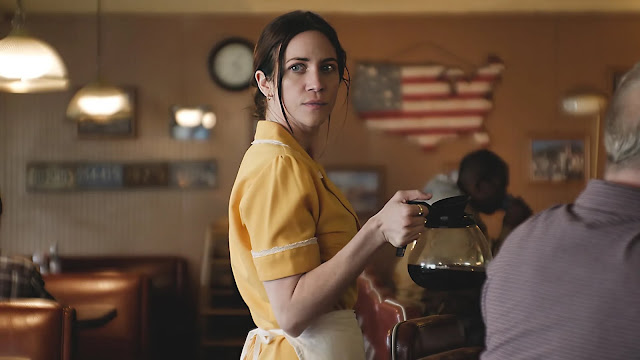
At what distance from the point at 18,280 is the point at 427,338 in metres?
2.62

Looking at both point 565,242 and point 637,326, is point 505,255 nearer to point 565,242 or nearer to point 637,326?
point 565,242

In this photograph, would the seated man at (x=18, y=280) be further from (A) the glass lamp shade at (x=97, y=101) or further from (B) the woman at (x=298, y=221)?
(B) the woman at (x=298, y=221)

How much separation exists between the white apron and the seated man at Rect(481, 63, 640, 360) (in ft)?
0.89

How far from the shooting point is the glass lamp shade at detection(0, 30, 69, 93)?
11.0 ft

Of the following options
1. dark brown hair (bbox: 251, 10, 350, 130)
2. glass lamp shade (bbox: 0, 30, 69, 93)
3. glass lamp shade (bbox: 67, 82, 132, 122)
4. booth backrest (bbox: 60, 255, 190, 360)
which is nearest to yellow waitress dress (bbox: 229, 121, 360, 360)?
dark brown hair (bbox: 251, 10, 350, 130)

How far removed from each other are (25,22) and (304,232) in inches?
203

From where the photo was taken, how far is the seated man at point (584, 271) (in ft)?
3.21

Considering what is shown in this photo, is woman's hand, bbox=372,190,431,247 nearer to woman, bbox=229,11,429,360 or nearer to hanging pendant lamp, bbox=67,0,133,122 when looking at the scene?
woman, bbox=229,11,429,360

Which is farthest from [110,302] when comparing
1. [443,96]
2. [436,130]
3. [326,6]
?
[443,96]

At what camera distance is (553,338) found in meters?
1.04

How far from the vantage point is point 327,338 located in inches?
48.9

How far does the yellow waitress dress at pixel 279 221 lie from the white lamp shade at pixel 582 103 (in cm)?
494

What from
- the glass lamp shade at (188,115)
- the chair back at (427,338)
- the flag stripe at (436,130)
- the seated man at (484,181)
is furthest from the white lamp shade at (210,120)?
the chair back at (427,338)

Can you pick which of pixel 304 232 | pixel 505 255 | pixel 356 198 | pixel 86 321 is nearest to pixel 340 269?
pixel 304 232
